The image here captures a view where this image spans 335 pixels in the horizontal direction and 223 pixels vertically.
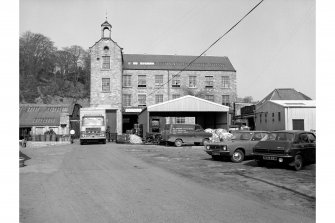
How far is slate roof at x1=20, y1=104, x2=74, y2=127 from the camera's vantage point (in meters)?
42.8

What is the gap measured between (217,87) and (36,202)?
147 ft

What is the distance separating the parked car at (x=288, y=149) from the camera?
11773 millimetres

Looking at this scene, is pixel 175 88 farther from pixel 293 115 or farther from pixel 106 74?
pixel 293 115

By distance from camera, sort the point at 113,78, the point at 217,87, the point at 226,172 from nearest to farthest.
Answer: the point at 226,172 < the point at 113,78 < the point at 217,87

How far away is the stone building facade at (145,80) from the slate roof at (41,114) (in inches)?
204

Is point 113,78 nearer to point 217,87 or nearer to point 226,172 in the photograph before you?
point 217,87

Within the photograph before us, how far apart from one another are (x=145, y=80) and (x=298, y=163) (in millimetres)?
37823

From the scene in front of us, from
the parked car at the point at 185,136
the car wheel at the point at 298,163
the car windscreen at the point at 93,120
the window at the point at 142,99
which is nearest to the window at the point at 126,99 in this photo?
the window at the point at 142,99

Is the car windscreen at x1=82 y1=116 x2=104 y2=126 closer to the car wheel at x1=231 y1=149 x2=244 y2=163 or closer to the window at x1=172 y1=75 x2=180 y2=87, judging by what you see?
the car wheel at x1=231 y1=149 x2=244 y2=163

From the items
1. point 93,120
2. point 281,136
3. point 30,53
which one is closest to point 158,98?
point 93,120

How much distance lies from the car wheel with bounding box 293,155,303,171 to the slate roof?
36.8 meters

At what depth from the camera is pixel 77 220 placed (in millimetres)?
5363

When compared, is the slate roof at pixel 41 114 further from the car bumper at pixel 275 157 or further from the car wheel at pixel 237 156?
the car bumper at pixel 275 157
